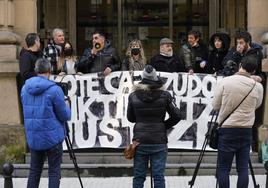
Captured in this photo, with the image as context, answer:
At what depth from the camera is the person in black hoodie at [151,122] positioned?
8914 millimetres

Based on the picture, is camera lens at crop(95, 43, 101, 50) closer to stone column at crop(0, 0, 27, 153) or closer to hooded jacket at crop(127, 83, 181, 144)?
stone column at crop(0, 0, 27, 153)

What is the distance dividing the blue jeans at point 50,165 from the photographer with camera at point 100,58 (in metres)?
3.21

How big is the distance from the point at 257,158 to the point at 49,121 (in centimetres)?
452

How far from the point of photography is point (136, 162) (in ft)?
29.6

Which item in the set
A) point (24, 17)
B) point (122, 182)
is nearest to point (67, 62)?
point (24, 17)

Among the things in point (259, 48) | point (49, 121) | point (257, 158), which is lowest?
point (257, 158)

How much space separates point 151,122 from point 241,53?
2778 millimetres

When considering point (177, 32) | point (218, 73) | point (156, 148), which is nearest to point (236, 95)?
point (156, 148)

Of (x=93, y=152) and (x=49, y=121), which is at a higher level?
(x=49, y=121)

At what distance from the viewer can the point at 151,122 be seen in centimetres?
892

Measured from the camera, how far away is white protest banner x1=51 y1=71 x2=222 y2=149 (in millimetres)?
12305

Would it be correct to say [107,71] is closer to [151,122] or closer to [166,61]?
[166,61]

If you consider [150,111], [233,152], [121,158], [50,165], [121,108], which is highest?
[150,111]

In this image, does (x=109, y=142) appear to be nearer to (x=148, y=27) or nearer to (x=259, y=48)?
(x=259, y=48)
